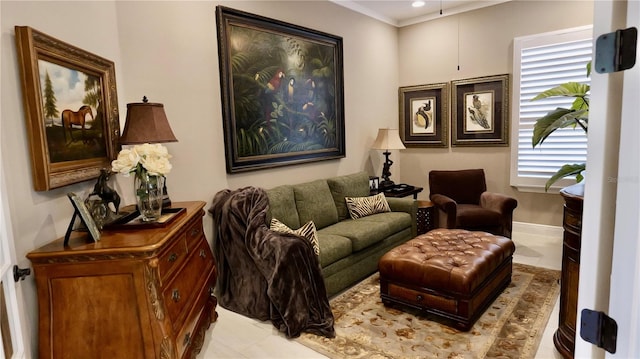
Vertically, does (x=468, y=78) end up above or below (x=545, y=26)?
below

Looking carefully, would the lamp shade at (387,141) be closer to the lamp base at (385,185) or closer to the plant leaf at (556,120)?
the lamp base at (385,185)

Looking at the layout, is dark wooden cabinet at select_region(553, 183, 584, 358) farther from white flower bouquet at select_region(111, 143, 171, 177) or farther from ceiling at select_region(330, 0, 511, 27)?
ceiling at select_region(330, 0, 511, 27)

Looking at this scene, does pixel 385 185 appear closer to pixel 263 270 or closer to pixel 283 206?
pixel 283 206

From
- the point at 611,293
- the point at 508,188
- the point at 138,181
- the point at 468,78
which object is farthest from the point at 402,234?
the point at 611,293

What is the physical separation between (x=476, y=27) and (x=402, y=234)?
3.00m

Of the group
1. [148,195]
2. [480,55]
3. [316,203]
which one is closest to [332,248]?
[316,203]

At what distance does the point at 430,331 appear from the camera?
2.57 metres

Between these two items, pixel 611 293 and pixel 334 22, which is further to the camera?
pixel 334 22

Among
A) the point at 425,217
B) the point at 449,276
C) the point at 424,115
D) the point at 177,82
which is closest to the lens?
the point at 449,276

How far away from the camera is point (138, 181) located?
6.68ft

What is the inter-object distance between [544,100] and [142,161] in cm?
451

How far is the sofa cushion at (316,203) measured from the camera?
144 inches

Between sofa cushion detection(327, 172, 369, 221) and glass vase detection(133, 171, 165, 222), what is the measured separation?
2.31 meters

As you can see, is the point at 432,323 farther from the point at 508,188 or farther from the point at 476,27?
the point at 476,27
